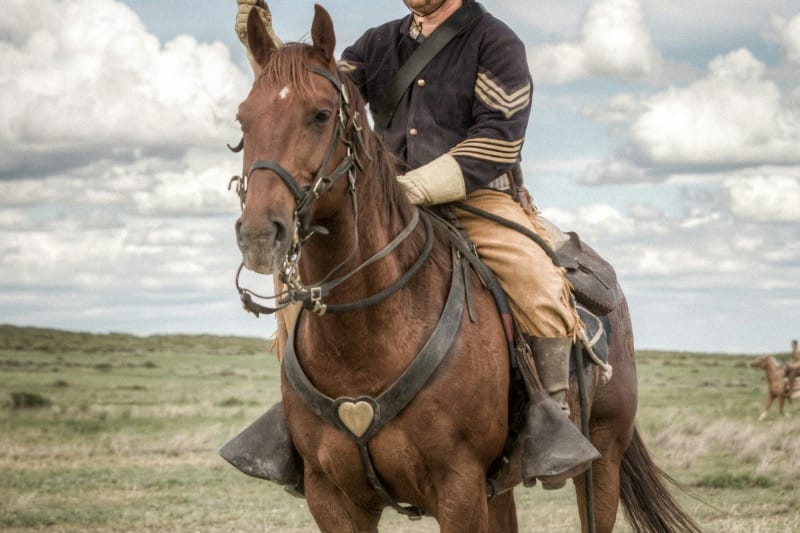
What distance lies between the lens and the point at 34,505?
1436cm

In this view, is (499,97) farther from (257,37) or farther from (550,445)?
(550,445)

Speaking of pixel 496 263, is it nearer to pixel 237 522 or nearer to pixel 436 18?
pixel 436 18

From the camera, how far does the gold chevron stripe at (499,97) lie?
6082 mm

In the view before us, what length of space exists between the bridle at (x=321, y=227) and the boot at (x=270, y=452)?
3.87 ft

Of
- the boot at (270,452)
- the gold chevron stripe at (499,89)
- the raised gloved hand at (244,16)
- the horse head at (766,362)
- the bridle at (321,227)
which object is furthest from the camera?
the horse head at (766,362)

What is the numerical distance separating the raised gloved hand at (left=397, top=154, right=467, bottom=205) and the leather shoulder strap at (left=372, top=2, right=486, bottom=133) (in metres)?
0.69

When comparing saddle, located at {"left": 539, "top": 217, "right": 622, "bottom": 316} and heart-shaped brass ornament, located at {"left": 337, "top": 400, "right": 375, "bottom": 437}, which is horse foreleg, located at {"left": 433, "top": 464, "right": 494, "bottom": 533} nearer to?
heart-shaped brass ornament, located at {"left": 337, "top": 400, "right": 375, "bottom": 437}

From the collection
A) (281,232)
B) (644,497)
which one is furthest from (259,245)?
(644,497)

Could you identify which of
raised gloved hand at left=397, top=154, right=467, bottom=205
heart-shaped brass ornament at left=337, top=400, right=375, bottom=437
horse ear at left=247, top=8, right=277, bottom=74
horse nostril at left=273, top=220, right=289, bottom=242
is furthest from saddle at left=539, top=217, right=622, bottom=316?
horse nostril at left=273, top=220, right=289, bottom=242

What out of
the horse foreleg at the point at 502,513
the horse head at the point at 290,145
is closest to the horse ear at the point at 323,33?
the horse head at the point at 290,145

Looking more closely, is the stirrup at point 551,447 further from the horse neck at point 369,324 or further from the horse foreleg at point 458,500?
the horse neck at point 369,324

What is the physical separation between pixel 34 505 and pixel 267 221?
11689 millimetres

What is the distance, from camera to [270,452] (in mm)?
5875

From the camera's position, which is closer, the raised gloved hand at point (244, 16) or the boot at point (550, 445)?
the boot at point (550, 445)
